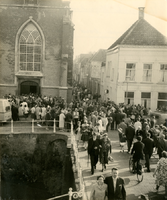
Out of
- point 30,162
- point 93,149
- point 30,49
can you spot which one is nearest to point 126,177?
point 93,149

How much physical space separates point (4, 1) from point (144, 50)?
1451 cm

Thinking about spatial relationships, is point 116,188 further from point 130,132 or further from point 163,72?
point 163,72

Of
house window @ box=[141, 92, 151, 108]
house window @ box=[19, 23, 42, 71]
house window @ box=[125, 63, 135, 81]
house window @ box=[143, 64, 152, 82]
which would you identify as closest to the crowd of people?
house window @ box=[141, 92, 151, 108]

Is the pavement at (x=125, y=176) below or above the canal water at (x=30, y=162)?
above

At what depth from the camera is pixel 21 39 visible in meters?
27.0

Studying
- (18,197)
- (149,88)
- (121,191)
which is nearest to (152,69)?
(149,88)

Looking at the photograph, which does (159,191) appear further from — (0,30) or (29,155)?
(0,30)

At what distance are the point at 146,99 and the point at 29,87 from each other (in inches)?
494

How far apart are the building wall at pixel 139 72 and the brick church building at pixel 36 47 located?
578 cm

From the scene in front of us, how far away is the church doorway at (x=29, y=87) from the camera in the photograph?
27.7 meters

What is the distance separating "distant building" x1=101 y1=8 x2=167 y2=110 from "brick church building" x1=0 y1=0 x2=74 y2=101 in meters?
5.75

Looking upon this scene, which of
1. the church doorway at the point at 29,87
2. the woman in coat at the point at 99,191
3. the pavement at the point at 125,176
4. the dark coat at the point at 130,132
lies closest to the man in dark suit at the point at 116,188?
the woman in coat at the point at 99,191

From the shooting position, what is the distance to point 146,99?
2302 centimetres

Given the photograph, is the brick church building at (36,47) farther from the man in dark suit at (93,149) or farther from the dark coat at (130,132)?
the man in dark suit at (93,149)
